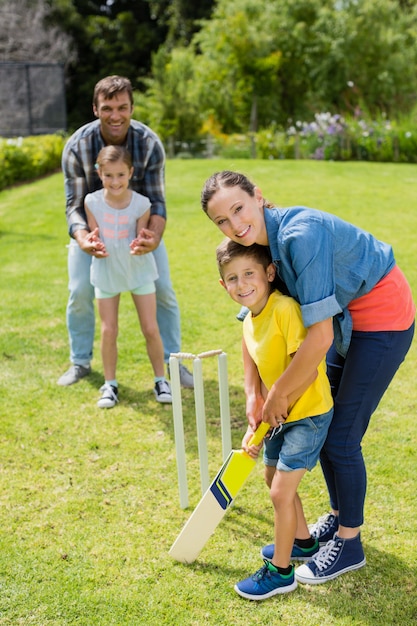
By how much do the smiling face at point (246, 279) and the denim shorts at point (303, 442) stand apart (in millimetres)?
493

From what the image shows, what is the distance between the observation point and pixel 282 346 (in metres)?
2.72

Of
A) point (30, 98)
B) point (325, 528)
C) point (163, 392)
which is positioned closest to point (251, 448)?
point (325, 528)

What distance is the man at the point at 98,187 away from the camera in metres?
4.46

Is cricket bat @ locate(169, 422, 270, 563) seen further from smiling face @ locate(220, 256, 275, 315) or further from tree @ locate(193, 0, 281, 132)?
tree @ locate(193, 0, 281, 132)

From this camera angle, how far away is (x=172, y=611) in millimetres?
2789

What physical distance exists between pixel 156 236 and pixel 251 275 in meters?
2.00

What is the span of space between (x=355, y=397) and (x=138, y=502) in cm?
138

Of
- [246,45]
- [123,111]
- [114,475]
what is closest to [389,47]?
[246,45]

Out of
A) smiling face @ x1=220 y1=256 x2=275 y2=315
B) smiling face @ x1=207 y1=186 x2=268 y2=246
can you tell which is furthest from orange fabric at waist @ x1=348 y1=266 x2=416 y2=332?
smiling face @ x1=207 y1=186 x2=268 y2=246

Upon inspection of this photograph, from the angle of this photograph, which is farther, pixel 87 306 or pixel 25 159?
pixel 25 159

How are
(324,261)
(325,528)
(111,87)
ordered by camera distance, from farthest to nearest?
(111,87) < (325,528) < (324,261)

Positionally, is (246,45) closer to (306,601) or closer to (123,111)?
(123,111)

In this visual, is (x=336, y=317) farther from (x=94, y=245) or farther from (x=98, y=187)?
(x=98, y=187)

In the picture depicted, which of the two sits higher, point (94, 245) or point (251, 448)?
point (94, 245)
